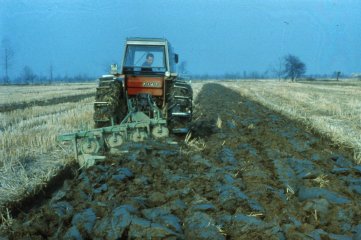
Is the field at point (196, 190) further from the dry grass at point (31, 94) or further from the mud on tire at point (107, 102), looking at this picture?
the dry grass at point (31, 94)

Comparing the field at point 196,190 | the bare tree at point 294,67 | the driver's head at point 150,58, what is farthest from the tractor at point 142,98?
the bare tree at point 294,67

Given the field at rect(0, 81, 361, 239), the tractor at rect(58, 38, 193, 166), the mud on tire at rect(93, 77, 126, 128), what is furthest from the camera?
the mud on tire at rect(93, 77, 126, 128)

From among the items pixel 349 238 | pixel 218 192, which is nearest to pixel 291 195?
pixel 218 192

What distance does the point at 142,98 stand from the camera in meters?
10.1

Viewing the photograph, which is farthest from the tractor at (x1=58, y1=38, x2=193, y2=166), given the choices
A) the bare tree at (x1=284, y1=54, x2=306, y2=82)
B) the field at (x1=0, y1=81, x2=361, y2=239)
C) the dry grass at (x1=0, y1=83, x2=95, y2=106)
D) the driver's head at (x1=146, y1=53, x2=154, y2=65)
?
the bare tree at (x1=284, y1=54, x2=306, y2=82)

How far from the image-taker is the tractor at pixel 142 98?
27.0ft

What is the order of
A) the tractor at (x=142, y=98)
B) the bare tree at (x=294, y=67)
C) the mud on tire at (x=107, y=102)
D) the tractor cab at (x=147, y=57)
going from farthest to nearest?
the bare tree at (x=294, y=67) → the tractor cab at (x=147, y=57) → the mud on tire at (x=107, y=102) → the tractor at (x=142, y=98)

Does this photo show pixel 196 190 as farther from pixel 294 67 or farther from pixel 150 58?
pixel 294 67

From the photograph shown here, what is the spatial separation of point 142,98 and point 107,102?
46.6 inches

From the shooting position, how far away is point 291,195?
5.17m

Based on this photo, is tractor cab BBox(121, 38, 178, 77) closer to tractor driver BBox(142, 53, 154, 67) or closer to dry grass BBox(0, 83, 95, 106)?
tractor driver BBox(142, 53, 154, 67)

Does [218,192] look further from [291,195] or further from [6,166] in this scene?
[6,166]

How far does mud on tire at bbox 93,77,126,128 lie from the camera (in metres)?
8.99

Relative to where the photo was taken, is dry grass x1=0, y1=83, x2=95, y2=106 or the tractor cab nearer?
the tractor cab
